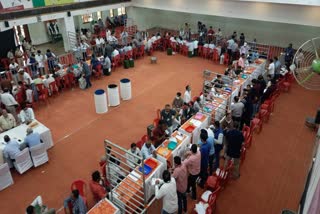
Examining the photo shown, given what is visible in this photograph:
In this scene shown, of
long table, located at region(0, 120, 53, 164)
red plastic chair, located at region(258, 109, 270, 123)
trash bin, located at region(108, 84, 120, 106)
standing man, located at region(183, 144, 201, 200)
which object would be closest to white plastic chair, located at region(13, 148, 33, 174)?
long table, located at region(0, 120, 53, 164)

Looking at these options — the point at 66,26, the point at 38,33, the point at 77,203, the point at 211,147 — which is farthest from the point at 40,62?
the point at 211,147

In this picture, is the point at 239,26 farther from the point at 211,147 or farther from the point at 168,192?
the point at 168,192

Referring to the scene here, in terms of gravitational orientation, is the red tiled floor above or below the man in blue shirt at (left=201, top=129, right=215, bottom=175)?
below

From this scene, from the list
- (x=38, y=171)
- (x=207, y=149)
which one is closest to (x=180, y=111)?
(x=207, y=149)

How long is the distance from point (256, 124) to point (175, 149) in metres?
3.58

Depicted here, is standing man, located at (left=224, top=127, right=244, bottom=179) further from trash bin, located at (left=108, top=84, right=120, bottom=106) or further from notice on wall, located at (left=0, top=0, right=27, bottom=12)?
notice on wall, located at (left=0, top=0, right=27, bottom=12)

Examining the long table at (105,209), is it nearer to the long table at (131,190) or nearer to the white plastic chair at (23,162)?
the long table at (131,190)

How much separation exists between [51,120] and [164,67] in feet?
25.7

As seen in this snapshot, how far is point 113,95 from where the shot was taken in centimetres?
1216

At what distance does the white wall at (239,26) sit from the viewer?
733 inches

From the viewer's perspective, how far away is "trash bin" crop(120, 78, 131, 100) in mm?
12531

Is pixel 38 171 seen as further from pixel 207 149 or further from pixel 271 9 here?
pixel 271 9

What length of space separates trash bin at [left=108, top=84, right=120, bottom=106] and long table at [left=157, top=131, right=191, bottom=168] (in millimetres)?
4547

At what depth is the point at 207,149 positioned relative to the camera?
712 centimetres
